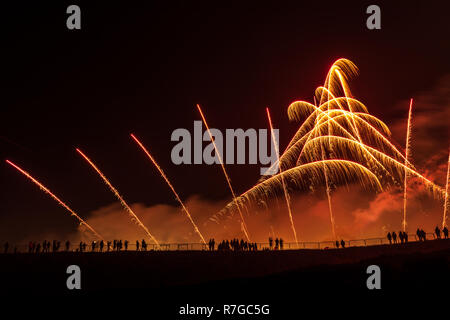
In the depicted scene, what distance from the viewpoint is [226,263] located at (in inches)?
1144

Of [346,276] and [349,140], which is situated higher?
[349,140]

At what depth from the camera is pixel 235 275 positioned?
2777 cm

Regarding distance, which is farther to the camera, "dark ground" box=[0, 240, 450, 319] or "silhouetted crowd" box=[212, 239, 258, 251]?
"silhouetted crowd" box=[212, 239, 258, 251]

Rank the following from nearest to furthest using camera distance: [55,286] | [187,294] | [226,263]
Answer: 1. [187,294]
2. [55,286]
3. [226,263]

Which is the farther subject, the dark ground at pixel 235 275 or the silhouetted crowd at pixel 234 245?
the silhouetted crowd at pixel 234 245

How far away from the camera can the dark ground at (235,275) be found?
1902cm

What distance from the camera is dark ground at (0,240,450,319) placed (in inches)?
749
